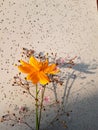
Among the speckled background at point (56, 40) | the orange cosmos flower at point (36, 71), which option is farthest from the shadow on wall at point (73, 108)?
the orange cosmos flower at point (36, 71)

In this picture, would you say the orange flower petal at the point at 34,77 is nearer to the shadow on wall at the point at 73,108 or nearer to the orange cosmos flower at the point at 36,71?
the orange cosmos flower at the point at 36,71

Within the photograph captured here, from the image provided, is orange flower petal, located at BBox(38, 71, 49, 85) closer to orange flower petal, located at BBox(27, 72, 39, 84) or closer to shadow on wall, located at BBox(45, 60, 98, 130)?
orange flower petal, located at BBox(27, 72, 39, 84)

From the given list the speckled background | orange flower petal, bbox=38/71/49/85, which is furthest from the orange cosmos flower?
the speckled background

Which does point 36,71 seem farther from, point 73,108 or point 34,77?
point 73,108

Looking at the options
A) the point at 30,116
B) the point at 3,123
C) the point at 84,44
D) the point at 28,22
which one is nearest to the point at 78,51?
the point at 84,44

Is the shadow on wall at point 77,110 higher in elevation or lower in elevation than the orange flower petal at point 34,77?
lower

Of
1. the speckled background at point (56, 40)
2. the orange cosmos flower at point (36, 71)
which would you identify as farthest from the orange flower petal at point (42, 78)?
the speckled background at point (56, 40)

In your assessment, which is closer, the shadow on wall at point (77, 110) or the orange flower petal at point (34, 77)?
the orange flower petal at point (34, 77)

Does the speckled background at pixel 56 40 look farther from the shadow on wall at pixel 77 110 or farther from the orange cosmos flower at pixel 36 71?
the orange cosmos flower at pixel 36 71
